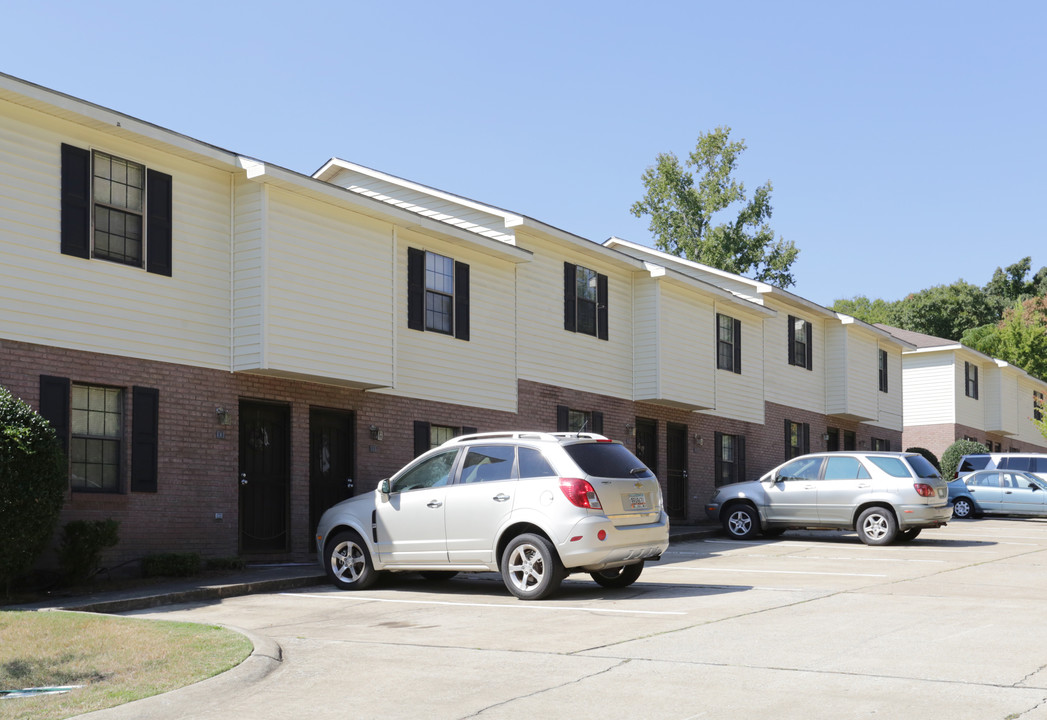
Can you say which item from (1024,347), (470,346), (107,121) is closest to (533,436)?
(107,121)

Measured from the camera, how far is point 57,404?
13.9 metres

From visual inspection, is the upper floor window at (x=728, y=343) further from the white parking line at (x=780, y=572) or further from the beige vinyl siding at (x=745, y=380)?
the white parking line at (x=780, y=572)

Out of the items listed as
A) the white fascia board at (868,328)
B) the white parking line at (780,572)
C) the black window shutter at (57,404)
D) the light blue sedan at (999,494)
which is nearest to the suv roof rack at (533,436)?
the white parking line at (780,572)

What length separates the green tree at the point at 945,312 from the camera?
73000 mm

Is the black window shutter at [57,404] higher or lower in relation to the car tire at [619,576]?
higher

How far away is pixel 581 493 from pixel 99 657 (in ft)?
16.9

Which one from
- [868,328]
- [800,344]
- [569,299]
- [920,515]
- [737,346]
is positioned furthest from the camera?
[868,328]

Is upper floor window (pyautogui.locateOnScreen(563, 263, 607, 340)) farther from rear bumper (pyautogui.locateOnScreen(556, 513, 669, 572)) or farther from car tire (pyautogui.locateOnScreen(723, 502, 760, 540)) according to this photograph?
rear bumper (pyautogui.locateOnScreen(556, 513, 669, 572))

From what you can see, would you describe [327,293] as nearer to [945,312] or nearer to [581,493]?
[581,493]

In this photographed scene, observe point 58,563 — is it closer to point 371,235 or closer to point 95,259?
point 95,259

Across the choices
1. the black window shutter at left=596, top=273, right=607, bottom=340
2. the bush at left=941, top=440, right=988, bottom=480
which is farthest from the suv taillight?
the bush at left=941, top=440, right=988, bottom=480

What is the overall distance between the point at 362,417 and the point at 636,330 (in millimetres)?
8967

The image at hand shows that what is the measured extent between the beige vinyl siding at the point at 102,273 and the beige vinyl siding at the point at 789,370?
18.5 m

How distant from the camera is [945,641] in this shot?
29.4 ft
